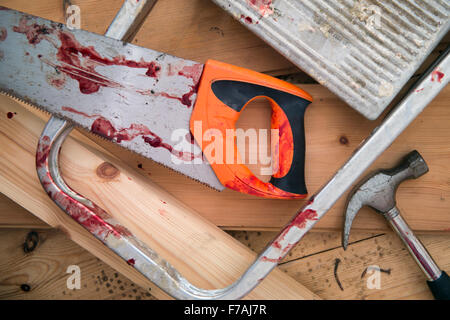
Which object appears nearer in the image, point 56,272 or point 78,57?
point 78,57

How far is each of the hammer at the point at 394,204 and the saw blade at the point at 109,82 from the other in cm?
29

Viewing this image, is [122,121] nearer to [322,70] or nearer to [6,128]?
[6,128]

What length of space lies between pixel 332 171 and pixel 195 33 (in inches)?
17.5

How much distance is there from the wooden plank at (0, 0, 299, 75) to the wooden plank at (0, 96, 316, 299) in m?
0.28

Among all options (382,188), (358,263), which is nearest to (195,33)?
(382,188)

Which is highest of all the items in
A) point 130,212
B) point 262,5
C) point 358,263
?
point 262,5

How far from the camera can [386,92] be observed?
1.91 ft

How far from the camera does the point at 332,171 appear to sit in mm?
675

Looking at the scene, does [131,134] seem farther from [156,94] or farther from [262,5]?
[262,5]

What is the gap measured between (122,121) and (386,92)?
53cm

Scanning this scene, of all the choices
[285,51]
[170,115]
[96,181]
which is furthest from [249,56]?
[96,181]

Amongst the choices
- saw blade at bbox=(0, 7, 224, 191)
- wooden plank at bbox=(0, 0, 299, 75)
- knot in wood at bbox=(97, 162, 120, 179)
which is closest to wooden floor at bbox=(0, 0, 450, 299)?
wooden plank at bbox=(0, 0, 299, 75)

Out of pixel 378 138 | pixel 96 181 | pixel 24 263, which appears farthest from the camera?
pixel 24 263

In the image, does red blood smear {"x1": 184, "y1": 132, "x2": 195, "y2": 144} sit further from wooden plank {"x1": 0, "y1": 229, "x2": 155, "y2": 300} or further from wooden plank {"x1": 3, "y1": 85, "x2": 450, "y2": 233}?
wooden plank {"x1": 0, "y1": 229, "x2": 155, "y2": 300}
